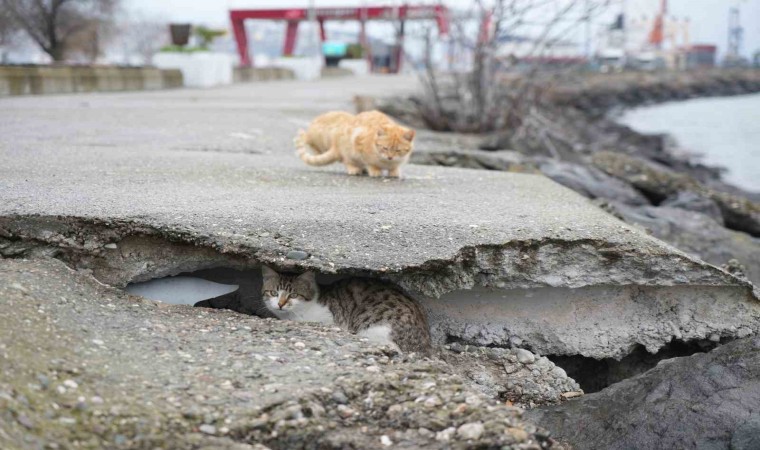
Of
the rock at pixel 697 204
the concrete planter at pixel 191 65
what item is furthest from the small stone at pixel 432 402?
the concrete planter at pixel 191 65

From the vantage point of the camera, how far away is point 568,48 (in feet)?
37.1

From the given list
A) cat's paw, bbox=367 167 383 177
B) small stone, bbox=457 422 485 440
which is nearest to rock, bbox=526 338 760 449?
small stone, bbox=457 422 485 440

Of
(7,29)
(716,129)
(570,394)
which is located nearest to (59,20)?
(7,29)

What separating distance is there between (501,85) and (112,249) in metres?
10.0

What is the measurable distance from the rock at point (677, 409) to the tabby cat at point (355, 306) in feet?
2.10

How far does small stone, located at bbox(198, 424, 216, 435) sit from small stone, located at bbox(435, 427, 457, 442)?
2.15 ft

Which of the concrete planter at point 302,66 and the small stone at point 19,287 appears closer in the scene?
the small stone at point 19,287

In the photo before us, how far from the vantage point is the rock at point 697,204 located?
24.2 feet

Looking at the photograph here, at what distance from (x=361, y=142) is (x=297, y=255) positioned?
1.95 m

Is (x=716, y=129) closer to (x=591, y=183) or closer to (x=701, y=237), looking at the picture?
(x=591, y=183)

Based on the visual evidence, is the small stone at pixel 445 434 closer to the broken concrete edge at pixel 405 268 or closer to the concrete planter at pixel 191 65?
the broken concrete edge at pixel 405 268

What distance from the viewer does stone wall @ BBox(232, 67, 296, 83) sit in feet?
71.3

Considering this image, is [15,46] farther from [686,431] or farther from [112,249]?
[686,431]

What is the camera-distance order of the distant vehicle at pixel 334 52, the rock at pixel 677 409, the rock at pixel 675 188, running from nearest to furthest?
the rock at pixel 677 409 → the rock at pixel 675 188 → the distant vehicle at pixel 334 52
